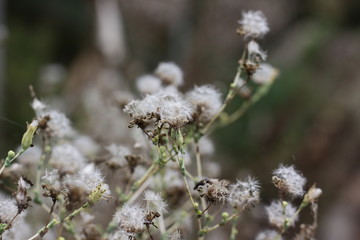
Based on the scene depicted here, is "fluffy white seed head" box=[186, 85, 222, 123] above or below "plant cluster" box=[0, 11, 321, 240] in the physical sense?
above

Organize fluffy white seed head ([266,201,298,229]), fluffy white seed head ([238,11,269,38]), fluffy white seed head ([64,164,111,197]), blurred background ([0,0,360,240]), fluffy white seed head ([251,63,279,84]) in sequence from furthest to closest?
1. blurred background ([0,0,360,240])
2. fluffy white seed head ([251,63,279,84])
3. fluffy white seed head ([238,11,269,38])
4. fluffy white seed head ([266,201,298,229])
5. fluffy white seed head ([64,164,111,197])

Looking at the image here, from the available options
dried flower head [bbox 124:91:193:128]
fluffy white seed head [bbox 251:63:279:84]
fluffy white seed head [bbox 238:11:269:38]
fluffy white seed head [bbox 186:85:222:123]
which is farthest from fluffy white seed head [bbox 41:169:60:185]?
fluffy white seed head [bbox 251:63:279:84]

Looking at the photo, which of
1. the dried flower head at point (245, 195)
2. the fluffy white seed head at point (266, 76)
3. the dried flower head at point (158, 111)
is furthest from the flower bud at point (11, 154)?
the fluffy white seed head at point (266, 76)


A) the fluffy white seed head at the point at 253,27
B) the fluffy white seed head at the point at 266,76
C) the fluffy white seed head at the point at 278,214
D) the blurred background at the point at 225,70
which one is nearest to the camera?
the fluffy white seed head at the point at 278,214

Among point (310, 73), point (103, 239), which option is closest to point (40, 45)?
point (310, 73)

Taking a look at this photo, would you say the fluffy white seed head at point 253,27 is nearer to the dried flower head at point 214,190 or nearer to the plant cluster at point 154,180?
the plant cluster at point 154,180

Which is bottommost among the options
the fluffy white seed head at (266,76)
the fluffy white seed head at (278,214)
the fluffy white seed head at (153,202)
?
the fluffy white seed head at (153,202)

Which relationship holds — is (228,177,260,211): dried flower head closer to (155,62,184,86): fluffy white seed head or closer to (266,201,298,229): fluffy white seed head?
(266,201,298,229): fluffy white seed head

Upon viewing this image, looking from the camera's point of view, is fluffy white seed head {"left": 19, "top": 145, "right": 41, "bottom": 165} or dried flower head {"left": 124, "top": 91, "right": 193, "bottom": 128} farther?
fluffy white seed head {"left": 19, "top": 145, "right": 41, "bottom": 165}
